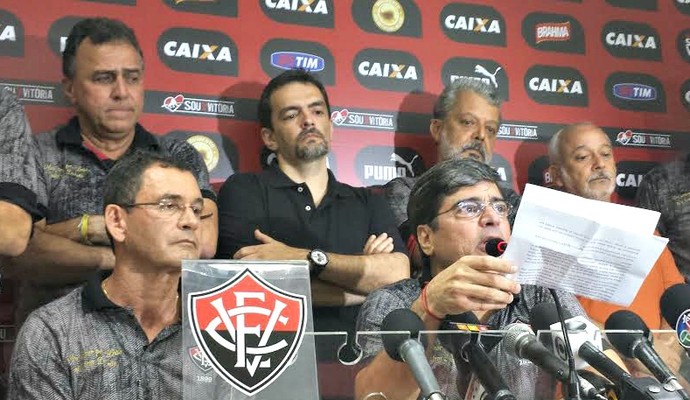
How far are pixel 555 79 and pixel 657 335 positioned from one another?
296 centimetres

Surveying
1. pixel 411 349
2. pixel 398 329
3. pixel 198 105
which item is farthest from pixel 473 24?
pixel 411 349

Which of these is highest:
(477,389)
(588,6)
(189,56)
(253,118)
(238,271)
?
(588,6)

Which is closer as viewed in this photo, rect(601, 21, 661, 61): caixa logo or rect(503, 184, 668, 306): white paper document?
rect(503, 184, 668, 306): white paper document

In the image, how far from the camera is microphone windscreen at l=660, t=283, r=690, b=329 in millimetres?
2080

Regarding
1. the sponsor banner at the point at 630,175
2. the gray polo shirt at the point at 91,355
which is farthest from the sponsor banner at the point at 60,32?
the sponsor banner at the point at 630,175

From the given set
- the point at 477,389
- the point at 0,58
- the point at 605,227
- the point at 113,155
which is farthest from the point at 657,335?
the point at 0,58

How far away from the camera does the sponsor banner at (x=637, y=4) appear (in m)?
4.98

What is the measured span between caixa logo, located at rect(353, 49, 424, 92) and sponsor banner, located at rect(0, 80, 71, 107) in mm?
1379

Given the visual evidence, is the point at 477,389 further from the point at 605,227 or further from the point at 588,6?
the point at 588,6

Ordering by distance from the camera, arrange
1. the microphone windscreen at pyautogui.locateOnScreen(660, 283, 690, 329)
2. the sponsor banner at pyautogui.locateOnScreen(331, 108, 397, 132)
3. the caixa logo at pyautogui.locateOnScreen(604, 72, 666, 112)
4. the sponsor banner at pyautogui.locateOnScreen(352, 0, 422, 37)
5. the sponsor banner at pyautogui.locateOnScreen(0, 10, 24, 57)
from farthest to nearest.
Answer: the caixa logo at pyautogui.locateOnScreen(604, 72, 666, 112) → the sponsor banner at pyautogui.locateOnScreen(352, 0, 422, 37) → the sponsor banner at pyautogui.locateOnScreen(331, 108, 397, 132) → the sponsor banner at pyautogui.locateOnScreen(0, 10, 24, 57) → the microphone windscreen at pyautogui.locateOnScreen(660, 283, 690, 329)

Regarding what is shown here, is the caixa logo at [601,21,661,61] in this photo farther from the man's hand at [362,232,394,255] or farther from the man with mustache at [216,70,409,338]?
the man's hand at [362,232,394,255]

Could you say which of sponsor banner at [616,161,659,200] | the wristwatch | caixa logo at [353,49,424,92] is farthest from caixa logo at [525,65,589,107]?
the wristwatch

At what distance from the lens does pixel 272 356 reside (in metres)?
1.68

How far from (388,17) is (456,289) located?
106 inches
